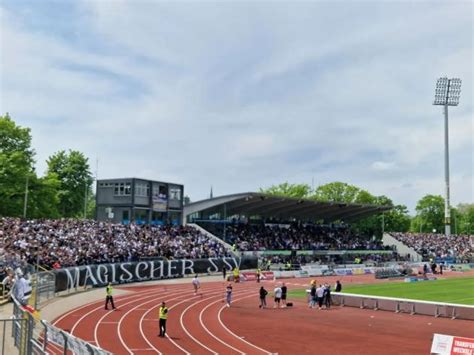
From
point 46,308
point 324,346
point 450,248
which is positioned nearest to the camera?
point 324,346

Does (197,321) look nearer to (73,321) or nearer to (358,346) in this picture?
(73,321)

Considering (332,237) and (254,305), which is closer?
(254,305)

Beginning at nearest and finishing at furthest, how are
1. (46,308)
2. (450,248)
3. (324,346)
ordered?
1. (324,346)
2. (46,308)
3. (450,248)

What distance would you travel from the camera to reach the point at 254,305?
3256 cm

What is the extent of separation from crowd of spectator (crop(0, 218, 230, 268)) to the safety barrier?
1936 centimetres

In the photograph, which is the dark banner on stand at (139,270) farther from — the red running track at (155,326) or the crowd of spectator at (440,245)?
the crowd of spectator at (440,245)

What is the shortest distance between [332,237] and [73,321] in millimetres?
58403

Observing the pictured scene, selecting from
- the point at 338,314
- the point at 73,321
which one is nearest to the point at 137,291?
the point at 73,321

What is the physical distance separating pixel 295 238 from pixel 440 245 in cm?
2972

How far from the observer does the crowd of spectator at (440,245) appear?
8031 cm

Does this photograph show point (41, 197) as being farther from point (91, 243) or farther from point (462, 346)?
point (462, 346)

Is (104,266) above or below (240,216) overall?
below

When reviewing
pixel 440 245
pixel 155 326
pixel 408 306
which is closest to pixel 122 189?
pixel 155 326

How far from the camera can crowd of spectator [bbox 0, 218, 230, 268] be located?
3500 centimetres
